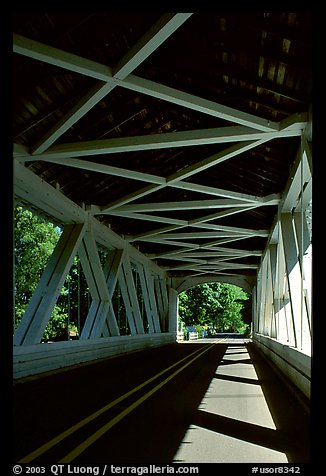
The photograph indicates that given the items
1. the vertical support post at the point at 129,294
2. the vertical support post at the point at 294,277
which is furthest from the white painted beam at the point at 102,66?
the vertical support post at the point at 129,294

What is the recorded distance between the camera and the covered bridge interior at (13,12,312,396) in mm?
8297

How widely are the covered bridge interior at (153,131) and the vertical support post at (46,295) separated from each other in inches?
1.5

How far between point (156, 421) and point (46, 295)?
8.83 m

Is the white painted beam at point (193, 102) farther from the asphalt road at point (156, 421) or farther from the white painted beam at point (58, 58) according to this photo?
the asphalt road at point (156, 421)

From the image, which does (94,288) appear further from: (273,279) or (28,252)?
(28,252)

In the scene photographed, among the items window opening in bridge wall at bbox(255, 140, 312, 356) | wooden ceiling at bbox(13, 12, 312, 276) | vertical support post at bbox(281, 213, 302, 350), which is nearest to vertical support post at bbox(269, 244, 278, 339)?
window opening in bridge wall at bbox(255, 140, 312, 356)

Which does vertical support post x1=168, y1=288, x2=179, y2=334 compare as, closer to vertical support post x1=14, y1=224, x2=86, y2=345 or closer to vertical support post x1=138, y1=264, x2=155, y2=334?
vertical support post x1=138, y1=264, x2=155, y2=334

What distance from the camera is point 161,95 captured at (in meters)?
9.62

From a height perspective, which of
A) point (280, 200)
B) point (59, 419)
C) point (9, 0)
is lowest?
point (59, 419)

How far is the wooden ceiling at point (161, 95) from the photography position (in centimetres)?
812

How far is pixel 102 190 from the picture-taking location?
17.5 metres

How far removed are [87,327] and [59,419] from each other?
1319cm

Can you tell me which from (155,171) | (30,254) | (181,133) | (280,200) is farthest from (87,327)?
(30,254)

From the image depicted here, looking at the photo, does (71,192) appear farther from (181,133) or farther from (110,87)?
(110,87)
